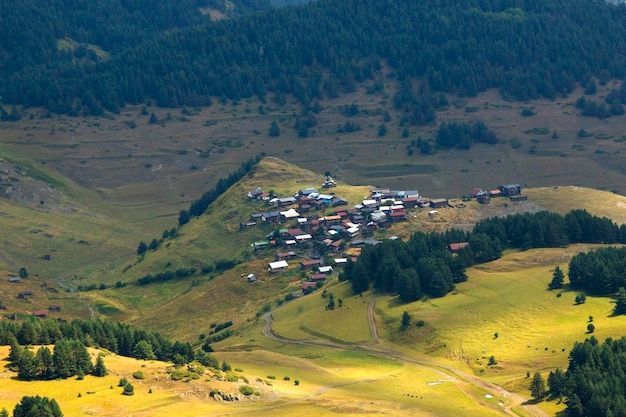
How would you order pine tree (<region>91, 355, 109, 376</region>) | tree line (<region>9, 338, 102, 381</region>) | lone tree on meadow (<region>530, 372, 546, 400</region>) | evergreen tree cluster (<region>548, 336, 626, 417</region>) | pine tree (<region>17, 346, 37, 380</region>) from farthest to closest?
1. lone tree on meadow (<region>530, 372, 546, 400</region>)
2. pine tree (<region>91, 355, 109, 376</region>)
3. tree line (<region>9, 338, 102, 381</region>)
4. pine tree (<region>17, 346, 37, 380</region>)
5. evergreen tree cluster (<region>548, 336, 626, 417</region>)

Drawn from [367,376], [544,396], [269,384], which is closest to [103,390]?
[269,384]

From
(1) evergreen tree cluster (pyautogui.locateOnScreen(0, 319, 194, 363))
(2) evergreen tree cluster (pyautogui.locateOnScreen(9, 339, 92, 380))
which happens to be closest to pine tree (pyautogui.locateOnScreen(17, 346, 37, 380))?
(2) evergreen tree cluster (pyautogui.locateOnScreen(9, 339, 92, 380))

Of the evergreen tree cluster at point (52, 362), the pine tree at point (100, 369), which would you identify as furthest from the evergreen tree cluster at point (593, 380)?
the evergreen tree cluster at point (52, 362)

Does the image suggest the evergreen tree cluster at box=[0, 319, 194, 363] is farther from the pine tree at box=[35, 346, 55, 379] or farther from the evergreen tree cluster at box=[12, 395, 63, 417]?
the evergreen tree cluster at box=[12, 395, 63, 417]

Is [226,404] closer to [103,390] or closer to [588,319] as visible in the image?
[103,390]

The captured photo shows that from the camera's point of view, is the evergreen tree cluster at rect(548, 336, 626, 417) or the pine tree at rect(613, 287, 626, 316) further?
the pine tree at rect(613, 287, 626, 316)

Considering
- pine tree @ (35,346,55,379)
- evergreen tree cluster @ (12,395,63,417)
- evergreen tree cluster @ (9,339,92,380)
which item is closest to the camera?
evergreen tree cluster @ (12,395,63,417)
